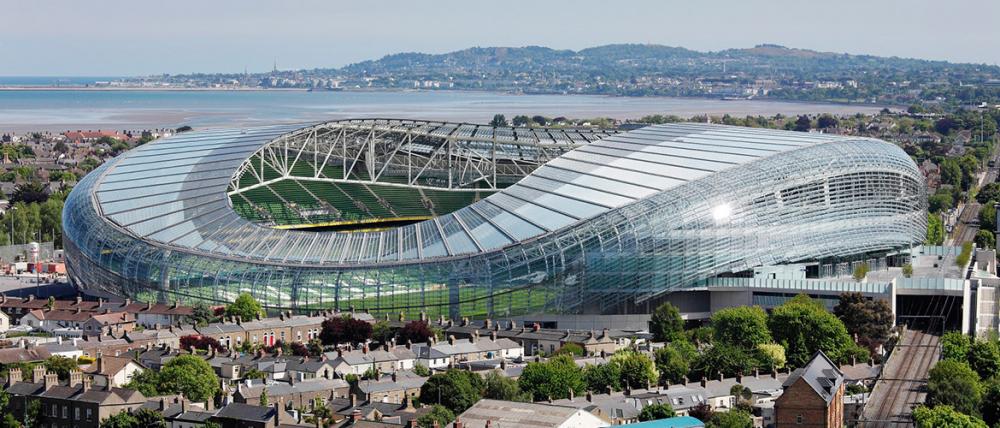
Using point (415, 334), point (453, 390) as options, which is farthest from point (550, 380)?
point (415, 334)

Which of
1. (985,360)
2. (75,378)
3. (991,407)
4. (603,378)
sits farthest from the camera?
(985,360)

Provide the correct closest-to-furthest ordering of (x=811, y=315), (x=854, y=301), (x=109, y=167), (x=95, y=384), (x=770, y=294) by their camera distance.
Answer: (x=95, y=384) < (x=811, y=315) < (x=854, y=301) < (x=770, y=294) < (x=109, y=167)

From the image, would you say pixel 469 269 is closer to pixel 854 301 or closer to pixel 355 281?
pixel 355 281

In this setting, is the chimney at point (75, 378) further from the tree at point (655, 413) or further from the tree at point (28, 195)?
the tree at point (28, 195)

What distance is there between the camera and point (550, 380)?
55531 millimetres

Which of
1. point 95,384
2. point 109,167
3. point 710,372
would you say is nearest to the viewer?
point 95,384

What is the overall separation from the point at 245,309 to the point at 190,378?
14583 mm

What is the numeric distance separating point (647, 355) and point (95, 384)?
54.2ft

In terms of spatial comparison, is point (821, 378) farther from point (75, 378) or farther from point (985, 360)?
point (75, 378)

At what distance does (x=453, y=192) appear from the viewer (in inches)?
3664

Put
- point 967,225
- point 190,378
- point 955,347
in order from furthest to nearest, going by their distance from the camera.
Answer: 1. point 967,225
2. point 955,347
3. point 190,378

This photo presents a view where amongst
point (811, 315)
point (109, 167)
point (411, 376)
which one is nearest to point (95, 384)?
point (411, 376)

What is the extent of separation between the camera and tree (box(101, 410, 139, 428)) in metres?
50.8

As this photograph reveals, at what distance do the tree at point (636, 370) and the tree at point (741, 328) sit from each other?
5.82 meters
